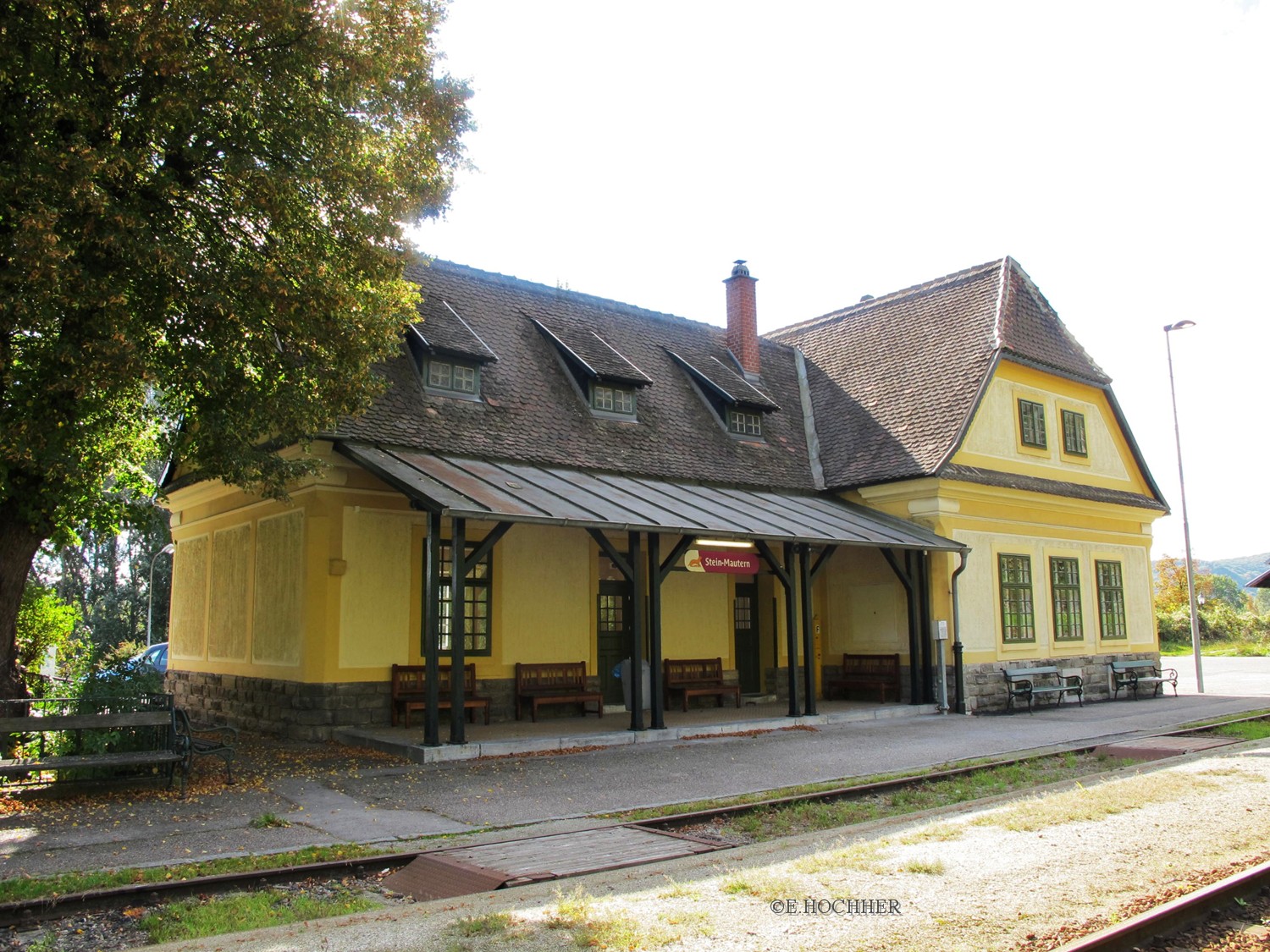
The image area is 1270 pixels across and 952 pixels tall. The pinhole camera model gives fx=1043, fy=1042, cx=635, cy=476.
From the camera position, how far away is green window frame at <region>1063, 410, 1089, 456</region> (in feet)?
68.0

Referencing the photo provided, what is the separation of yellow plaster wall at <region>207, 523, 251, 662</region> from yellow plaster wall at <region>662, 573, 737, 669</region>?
6.32 metres

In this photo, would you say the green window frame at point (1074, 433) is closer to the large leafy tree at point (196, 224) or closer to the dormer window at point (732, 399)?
the dormer window at point (732, 399)

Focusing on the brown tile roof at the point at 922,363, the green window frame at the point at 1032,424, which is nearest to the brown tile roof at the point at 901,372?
the brown tile roof at the point at 922,363

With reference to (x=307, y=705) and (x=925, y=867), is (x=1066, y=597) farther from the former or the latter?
(x=925, y=867)

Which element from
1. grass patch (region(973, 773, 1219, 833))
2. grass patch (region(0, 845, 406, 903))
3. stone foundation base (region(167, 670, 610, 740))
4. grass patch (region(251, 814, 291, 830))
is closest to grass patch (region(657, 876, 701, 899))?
grass patch (region(0, 845, 406, 903))

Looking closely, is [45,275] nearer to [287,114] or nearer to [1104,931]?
[287,114]

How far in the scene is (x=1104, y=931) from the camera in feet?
16.0

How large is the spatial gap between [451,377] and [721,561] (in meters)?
4.80

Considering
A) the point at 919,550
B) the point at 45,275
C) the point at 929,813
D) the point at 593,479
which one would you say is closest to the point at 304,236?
the point at 45,275

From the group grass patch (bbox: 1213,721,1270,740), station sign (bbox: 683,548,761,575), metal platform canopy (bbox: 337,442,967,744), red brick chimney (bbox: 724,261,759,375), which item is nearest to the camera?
metal platform canopy (bbox: 337,442,967,744)

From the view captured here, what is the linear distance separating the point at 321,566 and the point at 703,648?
6.69 m

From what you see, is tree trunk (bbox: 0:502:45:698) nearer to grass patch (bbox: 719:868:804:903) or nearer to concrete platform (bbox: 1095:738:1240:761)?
grass patch (bbox: 719:868:804:903)

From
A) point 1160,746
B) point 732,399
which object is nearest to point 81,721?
point 1160,746

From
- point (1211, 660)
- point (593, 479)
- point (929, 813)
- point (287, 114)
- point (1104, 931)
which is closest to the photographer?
point (1104, 931)
